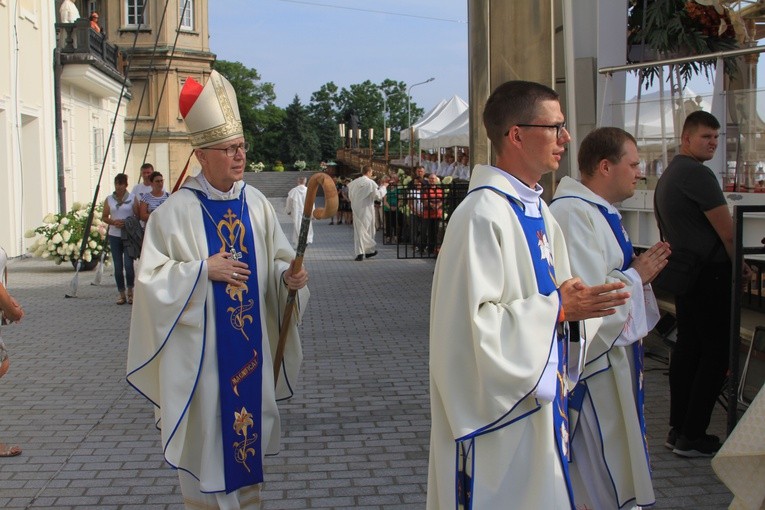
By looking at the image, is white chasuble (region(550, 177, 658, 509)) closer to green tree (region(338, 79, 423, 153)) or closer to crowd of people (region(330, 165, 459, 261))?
crowd of people (region(330, 165, 459, 261))

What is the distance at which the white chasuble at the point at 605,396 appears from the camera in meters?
4.04

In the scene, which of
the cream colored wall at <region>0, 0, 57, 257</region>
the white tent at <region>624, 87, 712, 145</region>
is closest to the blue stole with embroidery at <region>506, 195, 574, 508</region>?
the white tent at <region>624, 87, 712, 145</region>

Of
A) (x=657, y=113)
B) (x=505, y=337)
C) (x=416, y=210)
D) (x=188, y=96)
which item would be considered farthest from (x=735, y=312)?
(x=416, y=210)

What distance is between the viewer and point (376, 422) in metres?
6.90

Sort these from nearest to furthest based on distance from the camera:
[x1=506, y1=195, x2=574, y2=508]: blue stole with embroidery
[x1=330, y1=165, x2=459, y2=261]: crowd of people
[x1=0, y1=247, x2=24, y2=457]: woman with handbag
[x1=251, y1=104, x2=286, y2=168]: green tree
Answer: [x1=506, y1=195, x2=574, y2=508]: blue stole with embroidery → [x1=0, y1=247, x2=24, y2=457]: woman with handbag → [x1=330, y1=165, x2=459, y2=261]: crowd of people → [x1=251, y1=104, x2=286, y2=168]: green tree

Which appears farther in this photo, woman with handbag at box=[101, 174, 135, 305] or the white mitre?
woman with handbag at box=[101, 174, 135, 305]

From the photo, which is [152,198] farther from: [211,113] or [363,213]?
[211,113]

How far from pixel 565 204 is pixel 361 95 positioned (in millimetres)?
107763

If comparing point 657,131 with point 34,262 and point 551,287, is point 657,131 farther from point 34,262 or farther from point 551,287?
point 34,262

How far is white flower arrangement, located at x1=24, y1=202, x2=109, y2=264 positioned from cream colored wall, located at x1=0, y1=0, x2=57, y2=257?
213 cm

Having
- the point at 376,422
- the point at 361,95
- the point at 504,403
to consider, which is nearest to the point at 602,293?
the point at 504,403

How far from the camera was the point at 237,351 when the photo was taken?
4.32 metres

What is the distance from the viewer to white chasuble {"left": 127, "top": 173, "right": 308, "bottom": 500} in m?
4.12

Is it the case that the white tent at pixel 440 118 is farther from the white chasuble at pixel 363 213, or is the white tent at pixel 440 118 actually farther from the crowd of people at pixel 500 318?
the crowd of people at pixel 500 318
